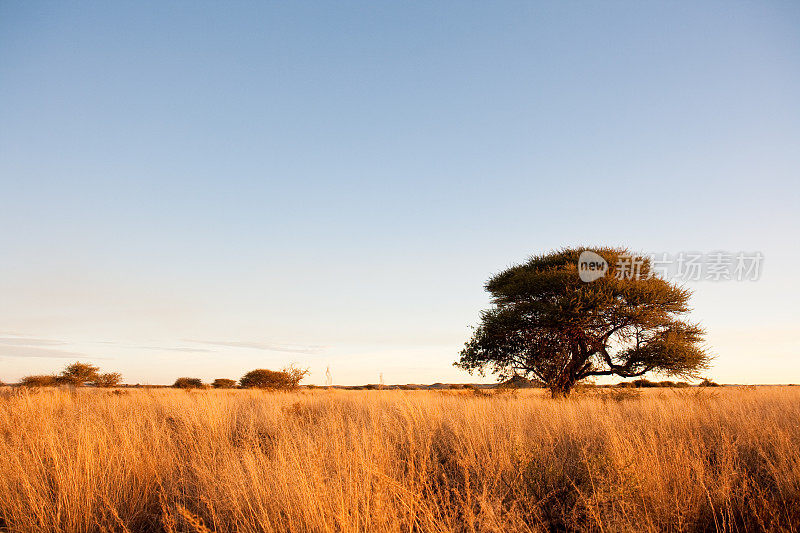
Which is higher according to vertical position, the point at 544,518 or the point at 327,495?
the point at 327,495

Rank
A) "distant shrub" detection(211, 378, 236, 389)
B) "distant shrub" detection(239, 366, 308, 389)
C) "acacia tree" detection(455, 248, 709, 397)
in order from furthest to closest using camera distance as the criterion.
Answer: "distant shrub" detection(211, 378, 236, 389) → "distant shrub" detection(239, 366, 308, 389) → "acacia tree" detection(455, 248, 709, 397)

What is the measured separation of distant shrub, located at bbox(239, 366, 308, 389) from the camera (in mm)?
31656

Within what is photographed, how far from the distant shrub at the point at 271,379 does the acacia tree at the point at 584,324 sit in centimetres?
1716

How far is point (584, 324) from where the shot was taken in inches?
609

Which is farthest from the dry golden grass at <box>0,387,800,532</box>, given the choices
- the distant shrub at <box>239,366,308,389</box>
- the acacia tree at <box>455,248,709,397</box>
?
the distant shrub at <box>239,366,308,389</box>

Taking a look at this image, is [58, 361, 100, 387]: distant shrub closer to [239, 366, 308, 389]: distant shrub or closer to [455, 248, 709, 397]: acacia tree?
[239, 366, 308, 389]: distant shrub

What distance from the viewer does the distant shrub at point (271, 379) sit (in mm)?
31656

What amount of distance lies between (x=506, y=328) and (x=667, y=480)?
41.0ft

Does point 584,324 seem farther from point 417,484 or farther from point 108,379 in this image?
point 108,379

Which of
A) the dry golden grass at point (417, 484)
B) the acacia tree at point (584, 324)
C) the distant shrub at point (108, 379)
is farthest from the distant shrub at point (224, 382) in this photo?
the dry golden grass at point (417, 484)

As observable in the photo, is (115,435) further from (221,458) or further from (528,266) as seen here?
(528,266)

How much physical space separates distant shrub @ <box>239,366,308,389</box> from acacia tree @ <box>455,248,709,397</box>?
17.2 meters

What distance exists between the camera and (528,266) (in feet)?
60.4

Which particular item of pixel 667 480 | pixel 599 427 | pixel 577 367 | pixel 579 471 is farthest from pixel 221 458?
pixel 577 367
